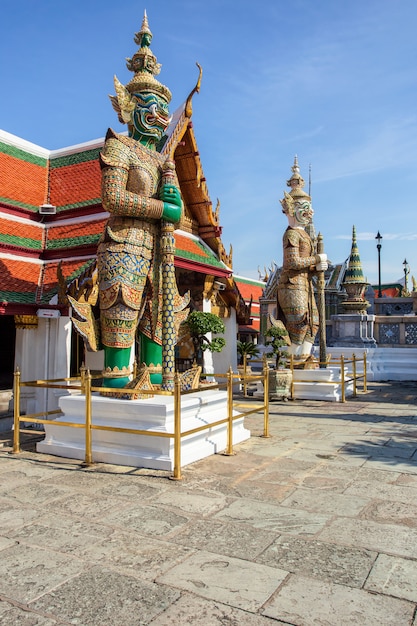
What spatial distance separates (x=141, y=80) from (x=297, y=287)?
688 cm

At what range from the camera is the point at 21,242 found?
9078mm

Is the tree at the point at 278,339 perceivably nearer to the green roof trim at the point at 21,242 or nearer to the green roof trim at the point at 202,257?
the green roof trim at the point at 202,257

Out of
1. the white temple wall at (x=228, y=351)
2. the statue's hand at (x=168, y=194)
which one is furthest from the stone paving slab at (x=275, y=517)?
the white temple wall at (x=228, y=351)

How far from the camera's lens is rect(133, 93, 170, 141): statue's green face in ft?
20.9

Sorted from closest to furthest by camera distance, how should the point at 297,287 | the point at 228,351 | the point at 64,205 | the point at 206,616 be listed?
1. the point at 206,616
2. the point at 64,205
3. the point at 297,287
4. the point at 228,351

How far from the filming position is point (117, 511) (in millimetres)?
4066

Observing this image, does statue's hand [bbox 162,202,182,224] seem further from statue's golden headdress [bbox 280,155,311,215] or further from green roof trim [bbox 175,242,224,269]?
statue's golden headdress [bbox 280,155,311,215]

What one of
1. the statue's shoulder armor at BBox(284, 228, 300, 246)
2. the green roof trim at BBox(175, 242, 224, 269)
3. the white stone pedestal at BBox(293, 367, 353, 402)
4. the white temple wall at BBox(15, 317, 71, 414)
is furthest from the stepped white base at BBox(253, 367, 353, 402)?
the white temple wall at BBox(15, 317, 71, 414)

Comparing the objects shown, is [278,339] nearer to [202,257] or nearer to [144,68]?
[202,257]

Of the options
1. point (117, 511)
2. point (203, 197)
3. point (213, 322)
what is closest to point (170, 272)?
point (117, 511)

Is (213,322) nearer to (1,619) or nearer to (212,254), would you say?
(212,254)

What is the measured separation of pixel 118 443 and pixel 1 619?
3.08 meters

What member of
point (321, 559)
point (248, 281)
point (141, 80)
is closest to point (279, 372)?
point (141, 80)

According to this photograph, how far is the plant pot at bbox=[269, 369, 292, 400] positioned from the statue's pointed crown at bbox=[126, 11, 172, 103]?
6.69 m
